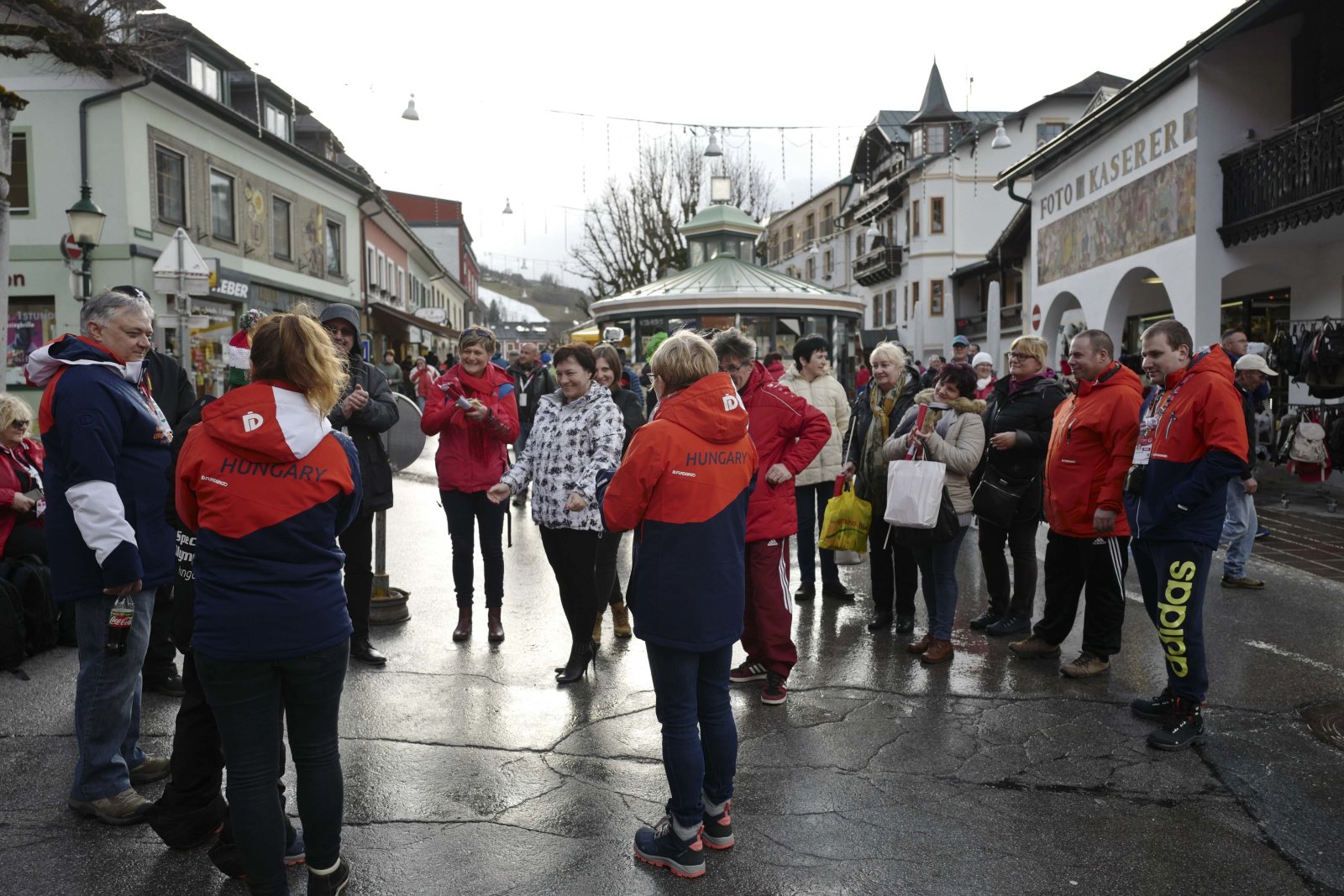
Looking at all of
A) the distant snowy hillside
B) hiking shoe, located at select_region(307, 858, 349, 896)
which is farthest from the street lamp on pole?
the distant snowy hillside

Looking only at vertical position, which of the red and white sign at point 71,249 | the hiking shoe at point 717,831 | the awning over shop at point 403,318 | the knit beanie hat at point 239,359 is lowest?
the hiking shoe at point 717,831

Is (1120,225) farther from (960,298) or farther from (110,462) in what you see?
(960,298)

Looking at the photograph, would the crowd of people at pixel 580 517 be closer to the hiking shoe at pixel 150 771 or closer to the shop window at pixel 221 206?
the hiking shoe at pixel 150 771

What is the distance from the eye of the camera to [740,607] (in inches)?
148

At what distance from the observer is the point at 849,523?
22.5 feet

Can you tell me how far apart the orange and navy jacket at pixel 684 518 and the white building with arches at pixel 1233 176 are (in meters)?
11.7

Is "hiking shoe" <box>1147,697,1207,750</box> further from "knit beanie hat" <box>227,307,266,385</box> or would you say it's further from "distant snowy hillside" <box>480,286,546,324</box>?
"distant snowy hillside" <box>480,286,546,324</box>

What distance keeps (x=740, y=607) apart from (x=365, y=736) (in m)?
2.17

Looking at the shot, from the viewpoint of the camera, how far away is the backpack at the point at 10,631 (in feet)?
18.7

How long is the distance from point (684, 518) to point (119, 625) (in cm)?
204

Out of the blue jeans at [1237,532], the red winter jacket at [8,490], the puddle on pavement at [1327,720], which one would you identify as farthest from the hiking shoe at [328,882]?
the blue jeans at [1237,532]

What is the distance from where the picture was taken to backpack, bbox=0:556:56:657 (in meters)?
5.97

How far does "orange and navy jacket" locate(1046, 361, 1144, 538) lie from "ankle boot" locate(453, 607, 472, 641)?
3.61 metres

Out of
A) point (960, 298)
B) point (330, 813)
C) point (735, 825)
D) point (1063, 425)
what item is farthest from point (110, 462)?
point (960, 298)
